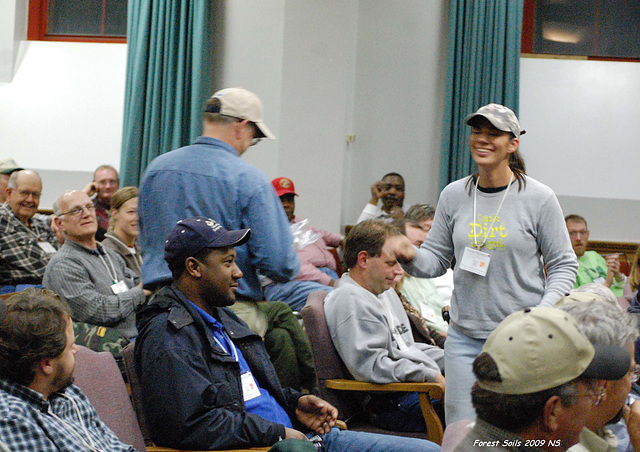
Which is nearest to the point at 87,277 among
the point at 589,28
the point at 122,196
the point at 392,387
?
the point at 122,196

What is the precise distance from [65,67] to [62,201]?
3076 millimetres

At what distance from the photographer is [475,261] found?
221 centimetres

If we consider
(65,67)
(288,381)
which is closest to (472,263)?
(288,381)

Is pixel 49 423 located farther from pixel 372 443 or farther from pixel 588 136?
pixel 588 136

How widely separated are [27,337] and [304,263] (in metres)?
3.02

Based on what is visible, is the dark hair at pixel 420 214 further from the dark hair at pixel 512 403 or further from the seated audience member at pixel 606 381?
the dark hair at pixel 512 403

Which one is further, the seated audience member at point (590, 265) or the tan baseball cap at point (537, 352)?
the seated audience member at point (590, 265)

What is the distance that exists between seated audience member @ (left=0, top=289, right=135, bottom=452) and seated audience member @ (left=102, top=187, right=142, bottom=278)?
2172 millimetres

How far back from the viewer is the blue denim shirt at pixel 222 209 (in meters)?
2.28

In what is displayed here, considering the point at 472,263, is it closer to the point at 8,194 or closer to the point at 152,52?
the point at 8,194

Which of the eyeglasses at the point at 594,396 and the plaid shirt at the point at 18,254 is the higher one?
the eyeglasses at the point at 594,396

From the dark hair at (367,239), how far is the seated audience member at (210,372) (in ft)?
2.29

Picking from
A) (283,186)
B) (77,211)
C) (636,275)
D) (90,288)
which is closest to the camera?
(90,288)

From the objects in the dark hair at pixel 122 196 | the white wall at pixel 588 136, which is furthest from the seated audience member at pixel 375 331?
the white wall at pixel 588 136
